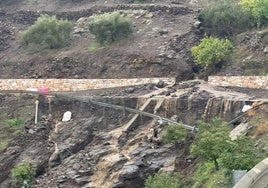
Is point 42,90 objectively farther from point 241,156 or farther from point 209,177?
point 241,156

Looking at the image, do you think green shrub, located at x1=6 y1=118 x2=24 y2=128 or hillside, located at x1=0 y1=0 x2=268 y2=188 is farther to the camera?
green shrub, located at x1=6 y1=118 x2=24 y2=128

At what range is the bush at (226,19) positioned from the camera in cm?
5025

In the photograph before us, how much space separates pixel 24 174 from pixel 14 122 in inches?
279

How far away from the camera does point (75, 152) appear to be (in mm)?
38625

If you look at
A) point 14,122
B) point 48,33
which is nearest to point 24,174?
point 14,122

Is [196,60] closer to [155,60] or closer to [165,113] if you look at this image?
[155,60]

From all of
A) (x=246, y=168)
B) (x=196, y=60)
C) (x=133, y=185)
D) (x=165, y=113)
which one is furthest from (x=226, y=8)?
(x=246, y=168)

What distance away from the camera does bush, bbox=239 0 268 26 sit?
160ft

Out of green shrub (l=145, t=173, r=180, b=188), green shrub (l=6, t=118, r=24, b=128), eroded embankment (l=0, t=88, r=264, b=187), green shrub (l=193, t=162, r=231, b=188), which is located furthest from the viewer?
green shrub (l=6, t=118, r=24, b=128)

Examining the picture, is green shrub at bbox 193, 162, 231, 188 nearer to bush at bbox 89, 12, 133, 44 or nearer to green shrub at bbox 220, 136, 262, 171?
green shrub at bbox 220, 136, 262, 171

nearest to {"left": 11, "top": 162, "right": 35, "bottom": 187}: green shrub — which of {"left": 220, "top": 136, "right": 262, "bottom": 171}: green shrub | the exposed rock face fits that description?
the exposed rock face

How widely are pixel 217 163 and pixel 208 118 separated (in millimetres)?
7687

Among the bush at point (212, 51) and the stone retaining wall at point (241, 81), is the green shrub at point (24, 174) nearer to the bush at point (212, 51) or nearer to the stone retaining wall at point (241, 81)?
the stone retaining wall at point (241, 81)

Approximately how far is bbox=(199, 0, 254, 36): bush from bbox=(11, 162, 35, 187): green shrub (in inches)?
834
